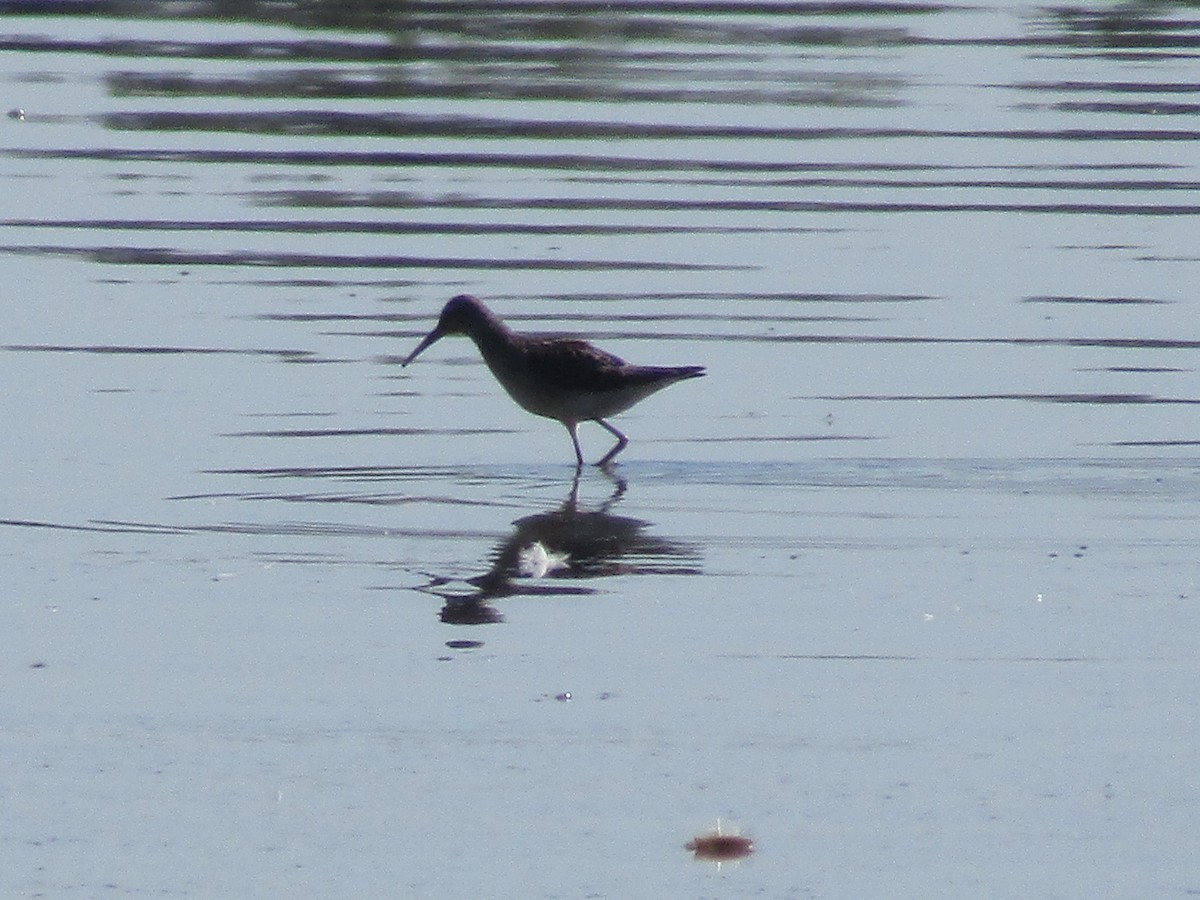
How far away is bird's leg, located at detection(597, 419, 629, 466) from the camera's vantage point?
10898 mm

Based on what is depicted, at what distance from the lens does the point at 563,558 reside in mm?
8953

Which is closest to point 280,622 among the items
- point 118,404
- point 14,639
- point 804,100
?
point 14,639

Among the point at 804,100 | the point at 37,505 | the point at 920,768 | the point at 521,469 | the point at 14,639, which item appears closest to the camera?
the point at 920,768

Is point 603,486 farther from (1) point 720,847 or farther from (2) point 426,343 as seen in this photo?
(1) point 720,847

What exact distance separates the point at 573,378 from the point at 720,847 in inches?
206

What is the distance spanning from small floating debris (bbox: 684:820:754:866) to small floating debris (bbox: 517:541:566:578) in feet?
8.57

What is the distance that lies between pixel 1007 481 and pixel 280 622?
3128 millimetres

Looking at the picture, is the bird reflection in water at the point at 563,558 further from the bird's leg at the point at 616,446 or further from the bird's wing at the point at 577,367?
the bird's wing at the point at 577,367

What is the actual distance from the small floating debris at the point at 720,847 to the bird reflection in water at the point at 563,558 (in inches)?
77.8

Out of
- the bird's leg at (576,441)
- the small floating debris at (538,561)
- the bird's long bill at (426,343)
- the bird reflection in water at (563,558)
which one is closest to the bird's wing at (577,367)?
the bird's leg at (576,441)

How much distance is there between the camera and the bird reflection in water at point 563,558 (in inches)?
327

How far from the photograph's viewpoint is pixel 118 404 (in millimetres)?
11125

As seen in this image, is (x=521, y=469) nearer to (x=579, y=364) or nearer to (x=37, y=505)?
(x=579, y=364)

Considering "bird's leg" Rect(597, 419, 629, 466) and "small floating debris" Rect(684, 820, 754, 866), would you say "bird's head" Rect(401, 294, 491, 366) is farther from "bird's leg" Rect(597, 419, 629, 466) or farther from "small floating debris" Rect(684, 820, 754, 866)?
"small floating debris" Rect(684, 820, 754, 866)
